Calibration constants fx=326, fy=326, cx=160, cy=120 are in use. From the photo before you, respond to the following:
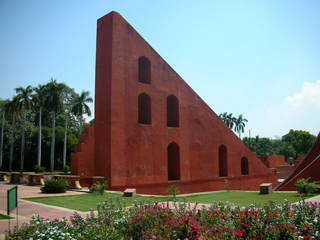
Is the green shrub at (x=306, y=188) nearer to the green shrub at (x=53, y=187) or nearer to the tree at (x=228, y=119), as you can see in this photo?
the green shrub at (x=53, y=187)

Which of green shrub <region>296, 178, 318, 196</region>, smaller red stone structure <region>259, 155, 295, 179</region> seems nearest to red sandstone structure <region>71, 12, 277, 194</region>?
green shrub <region>296, 178, 318, 196</region>

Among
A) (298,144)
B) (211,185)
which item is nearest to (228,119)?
(298,144)

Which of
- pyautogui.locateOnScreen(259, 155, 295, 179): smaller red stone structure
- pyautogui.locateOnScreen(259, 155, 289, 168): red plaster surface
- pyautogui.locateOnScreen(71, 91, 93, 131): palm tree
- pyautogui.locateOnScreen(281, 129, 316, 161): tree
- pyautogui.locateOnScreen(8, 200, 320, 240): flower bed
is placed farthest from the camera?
pyautogui.locateOnScreen(281, 129, 316, 161): tree

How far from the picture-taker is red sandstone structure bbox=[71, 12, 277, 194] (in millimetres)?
16453

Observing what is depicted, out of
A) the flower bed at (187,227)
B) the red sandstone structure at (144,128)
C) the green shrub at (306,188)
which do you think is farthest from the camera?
the red sandstone structure at (144,128)

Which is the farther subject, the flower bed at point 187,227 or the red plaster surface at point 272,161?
the red plaster surface at point 272,161

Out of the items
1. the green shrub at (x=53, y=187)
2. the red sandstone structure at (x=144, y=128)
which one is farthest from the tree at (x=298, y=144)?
the green shrub at (x=53, y=187)

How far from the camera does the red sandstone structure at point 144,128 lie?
54.0 feet

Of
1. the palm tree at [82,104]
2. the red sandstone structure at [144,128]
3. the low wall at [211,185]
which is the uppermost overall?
the palm tree at [82,104]

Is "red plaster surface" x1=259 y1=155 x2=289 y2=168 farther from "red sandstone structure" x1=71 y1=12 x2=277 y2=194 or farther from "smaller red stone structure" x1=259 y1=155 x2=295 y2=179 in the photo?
"red sandstone structure" x1=71 y1=12 x2=277 y2=194

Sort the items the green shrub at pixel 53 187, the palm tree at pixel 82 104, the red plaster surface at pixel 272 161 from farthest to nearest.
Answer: the palm tree at pixel 82 104, the red plaster surface at pixel 272 161, the green shrub at pixel 53 187

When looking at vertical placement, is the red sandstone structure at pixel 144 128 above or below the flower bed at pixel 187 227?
above

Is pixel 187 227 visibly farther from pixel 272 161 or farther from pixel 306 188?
pixel 272 161

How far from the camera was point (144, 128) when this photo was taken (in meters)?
17.6
